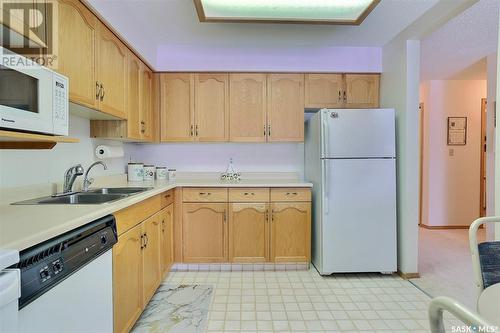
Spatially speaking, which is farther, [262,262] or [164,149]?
[164,149]

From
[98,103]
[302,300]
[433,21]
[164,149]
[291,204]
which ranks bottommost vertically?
[302,300]

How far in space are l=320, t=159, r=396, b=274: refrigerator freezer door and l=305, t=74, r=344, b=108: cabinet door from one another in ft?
2.64

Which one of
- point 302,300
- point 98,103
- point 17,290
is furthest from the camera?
point 302,300

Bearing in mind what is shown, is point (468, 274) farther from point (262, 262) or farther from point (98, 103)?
point (98, 103)

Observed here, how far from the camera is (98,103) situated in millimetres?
1798

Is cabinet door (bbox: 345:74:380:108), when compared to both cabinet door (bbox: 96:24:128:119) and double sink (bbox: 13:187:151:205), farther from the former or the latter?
double sink (bbox: 13:187:151:205)

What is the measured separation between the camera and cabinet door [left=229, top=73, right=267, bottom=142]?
291 cm

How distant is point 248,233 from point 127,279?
1.32m

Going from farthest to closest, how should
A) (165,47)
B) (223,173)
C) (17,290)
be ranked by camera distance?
1. (223,173)
2. (165,47)
3. (17,290)

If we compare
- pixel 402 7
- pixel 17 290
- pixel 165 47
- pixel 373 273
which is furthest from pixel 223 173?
pixel 17 290

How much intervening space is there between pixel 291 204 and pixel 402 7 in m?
1.92

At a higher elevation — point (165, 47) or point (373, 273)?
point (165, 47)

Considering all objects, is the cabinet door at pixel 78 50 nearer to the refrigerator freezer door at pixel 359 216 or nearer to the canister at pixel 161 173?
the canister at pixel 161 173

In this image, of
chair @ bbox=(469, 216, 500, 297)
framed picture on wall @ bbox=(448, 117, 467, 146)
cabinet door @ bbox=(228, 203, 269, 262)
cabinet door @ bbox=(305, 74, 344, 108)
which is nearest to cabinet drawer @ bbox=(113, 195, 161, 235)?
cabinet door @ bbox=(228, 203, 269, 262)
